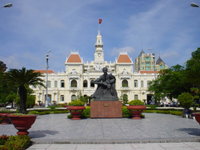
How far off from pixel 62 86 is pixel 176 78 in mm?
38292

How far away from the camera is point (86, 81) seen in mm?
63625

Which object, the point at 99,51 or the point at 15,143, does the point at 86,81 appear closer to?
the point at 99,51

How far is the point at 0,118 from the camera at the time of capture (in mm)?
12172

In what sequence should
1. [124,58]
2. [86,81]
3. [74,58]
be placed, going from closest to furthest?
1. [86,81]
2. [74,58]
3. [124,58]

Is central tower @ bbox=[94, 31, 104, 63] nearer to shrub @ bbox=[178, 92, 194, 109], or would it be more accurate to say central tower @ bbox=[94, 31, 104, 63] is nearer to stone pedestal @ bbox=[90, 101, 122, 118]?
shrub @ bbox=[178, 92, 194, 109]

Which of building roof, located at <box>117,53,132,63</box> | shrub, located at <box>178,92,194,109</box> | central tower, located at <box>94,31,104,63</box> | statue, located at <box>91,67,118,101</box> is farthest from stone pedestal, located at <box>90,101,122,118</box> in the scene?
central tower, located at <box>94,31,104,63</box>

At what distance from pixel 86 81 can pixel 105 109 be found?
162 feet

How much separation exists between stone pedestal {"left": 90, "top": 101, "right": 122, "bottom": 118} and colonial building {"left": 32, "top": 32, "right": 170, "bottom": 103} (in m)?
43.6

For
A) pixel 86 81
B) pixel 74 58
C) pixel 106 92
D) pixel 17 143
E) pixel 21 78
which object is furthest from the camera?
pixel 74 58

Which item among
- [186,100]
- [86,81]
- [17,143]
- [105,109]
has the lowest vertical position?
[17,143]

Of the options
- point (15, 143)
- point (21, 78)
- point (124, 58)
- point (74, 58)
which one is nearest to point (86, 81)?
point (74, 58)

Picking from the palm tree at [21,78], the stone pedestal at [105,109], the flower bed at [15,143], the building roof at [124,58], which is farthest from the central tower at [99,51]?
the flower bed at [15,143]

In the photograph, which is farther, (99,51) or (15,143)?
(99,51)

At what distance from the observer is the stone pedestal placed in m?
14.5
